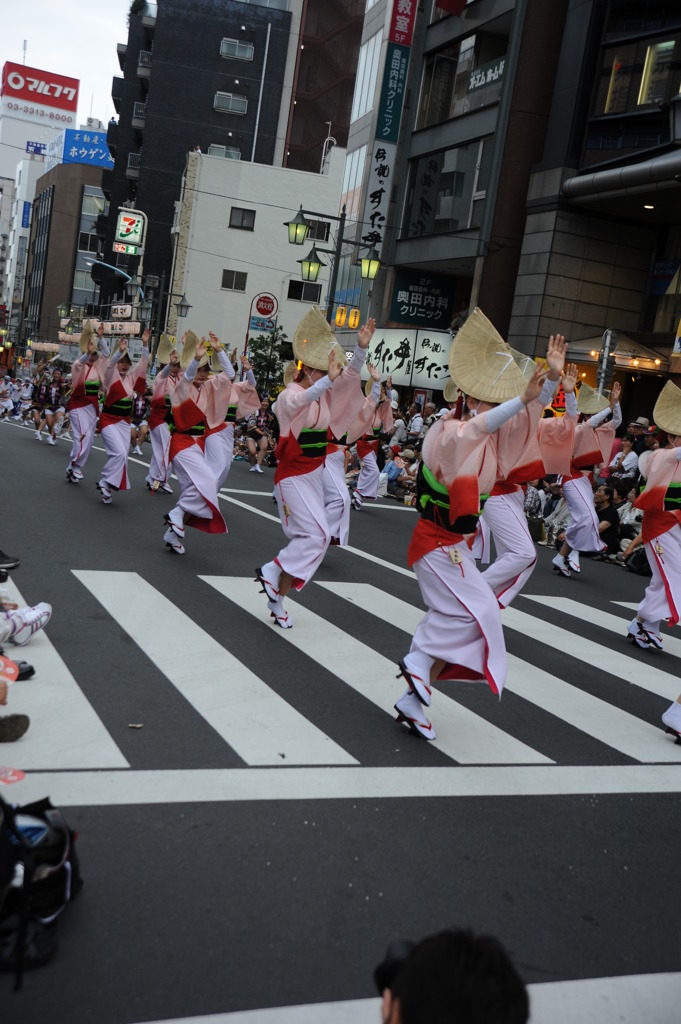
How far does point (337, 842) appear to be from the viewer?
3.71m

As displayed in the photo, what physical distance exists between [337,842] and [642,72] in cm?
2206

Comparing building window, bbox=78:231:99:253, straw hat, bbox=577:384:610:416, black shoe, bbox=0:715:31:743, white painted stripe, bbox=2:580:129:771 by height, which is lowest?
white painted stripe, bbox=2:580:129:771

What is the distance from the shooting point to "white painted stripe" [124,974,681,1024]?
2664 millimetres

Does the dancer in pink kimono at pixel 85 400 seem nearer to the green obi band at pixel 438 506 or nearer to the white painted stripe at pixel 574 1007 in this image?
the green obi band at pixel 438 506

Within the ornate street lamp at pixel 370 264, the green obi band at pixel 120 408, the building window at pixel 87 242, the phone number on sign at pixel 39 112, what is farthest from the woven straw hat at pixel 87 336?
the phone number on sign at pixel 39 112

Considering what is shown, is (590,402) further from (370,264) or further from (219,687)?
(370,264)

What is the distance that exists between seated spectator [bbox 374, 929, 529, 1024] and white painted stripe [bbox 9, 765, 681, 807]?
7.90 feet

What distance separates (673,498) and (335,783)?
14.5ft

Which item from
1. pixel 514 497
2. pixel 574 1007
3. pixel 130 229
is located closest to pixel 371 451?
pixel 514 497

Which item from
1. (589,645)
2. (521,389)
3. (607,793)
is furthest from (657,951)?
(589,645)

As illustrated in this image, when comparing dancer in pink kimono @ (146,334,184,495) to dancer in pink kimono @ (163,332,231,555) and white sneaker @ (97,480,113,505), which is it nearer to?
white sneaker @ (97,480,113,505)

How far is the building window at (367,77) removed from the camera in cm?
3108

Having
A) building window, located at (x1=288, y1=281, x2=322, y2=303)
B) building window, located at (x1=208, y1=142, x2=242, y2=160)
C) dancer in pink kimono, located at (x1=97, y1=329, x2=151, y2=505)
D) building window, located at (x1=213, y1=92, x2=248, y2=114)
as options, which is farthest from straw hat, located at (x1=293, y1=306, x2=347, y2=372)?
building window, located at (x1=213, y1=92, x2=248, y2=114)

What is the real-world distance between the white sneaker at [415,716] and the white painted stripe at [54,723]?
157 centimetres
